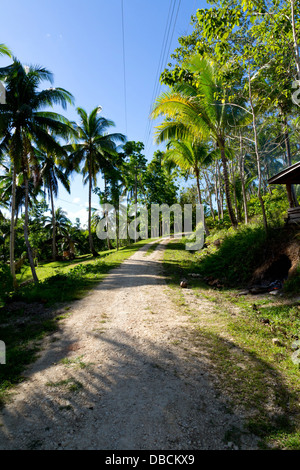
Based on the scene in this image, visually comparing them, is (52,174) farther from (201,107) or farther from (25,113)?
(201,107)

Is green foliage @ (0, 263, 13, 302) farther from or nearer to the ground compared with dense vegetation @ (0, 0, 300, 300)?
nearer to the ground

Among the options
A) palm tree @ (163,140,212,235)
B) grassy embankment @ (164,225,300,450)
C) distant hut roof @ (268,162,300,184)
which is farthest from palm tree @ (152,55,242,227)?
grassy embankment @ (164,225,300,450)

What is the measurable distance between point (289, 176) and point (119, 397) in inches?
349

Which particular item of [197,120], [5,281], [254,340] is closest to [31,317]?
[5,281]

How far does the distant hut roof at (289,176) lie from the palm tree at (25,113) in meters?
11.0

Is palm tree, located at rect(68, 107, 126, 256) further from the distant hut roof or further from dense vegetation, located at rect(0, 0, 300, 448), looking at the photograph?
the distant hut roof

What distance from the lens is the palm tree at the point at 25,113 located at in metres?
12.2

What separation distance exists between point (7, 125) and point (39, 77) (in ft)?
10.1

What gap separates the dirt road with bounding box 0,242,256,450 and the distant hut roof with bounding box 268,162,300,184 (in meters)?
6.26

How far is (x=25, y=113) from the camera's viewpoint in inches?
478

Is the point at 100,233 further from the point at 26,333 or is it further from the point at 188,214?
the point at 26,333

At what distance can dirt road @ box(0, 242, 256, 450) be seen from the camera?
2.43 metres

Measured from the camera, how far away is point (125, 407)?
9.34 ft
